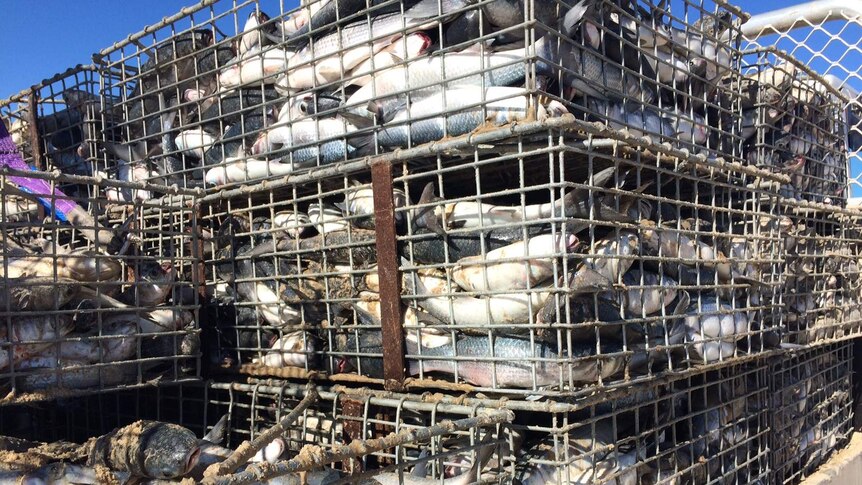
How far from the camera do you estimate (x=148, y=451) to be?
2.81 metres

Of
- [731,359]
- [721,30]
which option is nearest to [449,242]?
[731,359]

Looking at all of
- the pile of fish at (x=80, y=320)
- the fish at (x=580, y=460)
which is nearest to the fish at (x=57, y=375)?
the pile of fish at (x=80, y=320)

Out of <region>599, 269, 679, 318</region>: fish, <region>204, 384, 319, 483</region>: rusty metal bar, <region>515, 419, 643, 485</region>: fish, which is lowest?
<region>515, 419, 643, 485</region>: fish

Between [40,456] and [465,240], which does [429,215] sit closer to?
[465,240]

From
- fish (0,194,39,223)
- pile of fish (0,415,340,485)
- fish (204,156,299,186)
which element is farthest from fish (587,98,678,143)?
fish (0,194,39,223)

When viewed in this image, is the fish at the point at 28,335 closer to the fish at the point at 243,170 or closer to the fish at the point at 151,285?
the fish at the point at 151,285

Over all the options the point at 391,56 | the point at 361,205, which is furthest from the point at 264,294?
the point at 391,56

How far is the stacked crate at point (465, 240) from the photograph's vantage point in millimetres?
2799

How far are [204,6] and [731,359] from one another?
322cm

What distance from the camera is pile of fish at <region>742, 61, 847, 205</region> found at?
4.69 metres

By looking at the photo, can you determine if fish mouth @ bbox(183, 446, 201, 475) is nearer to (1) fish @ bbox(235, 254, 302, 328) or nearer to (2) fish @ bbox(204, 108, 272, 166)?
(1) fish @ bbox(235, 254, 302, 328)

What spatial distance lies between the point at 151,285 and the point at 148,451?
106cm

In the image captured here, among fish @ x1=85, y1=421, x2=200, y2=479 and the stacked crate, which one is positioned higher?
the stacked crate

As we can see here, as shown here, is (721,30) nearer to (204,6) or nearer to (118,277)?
(204,6)
